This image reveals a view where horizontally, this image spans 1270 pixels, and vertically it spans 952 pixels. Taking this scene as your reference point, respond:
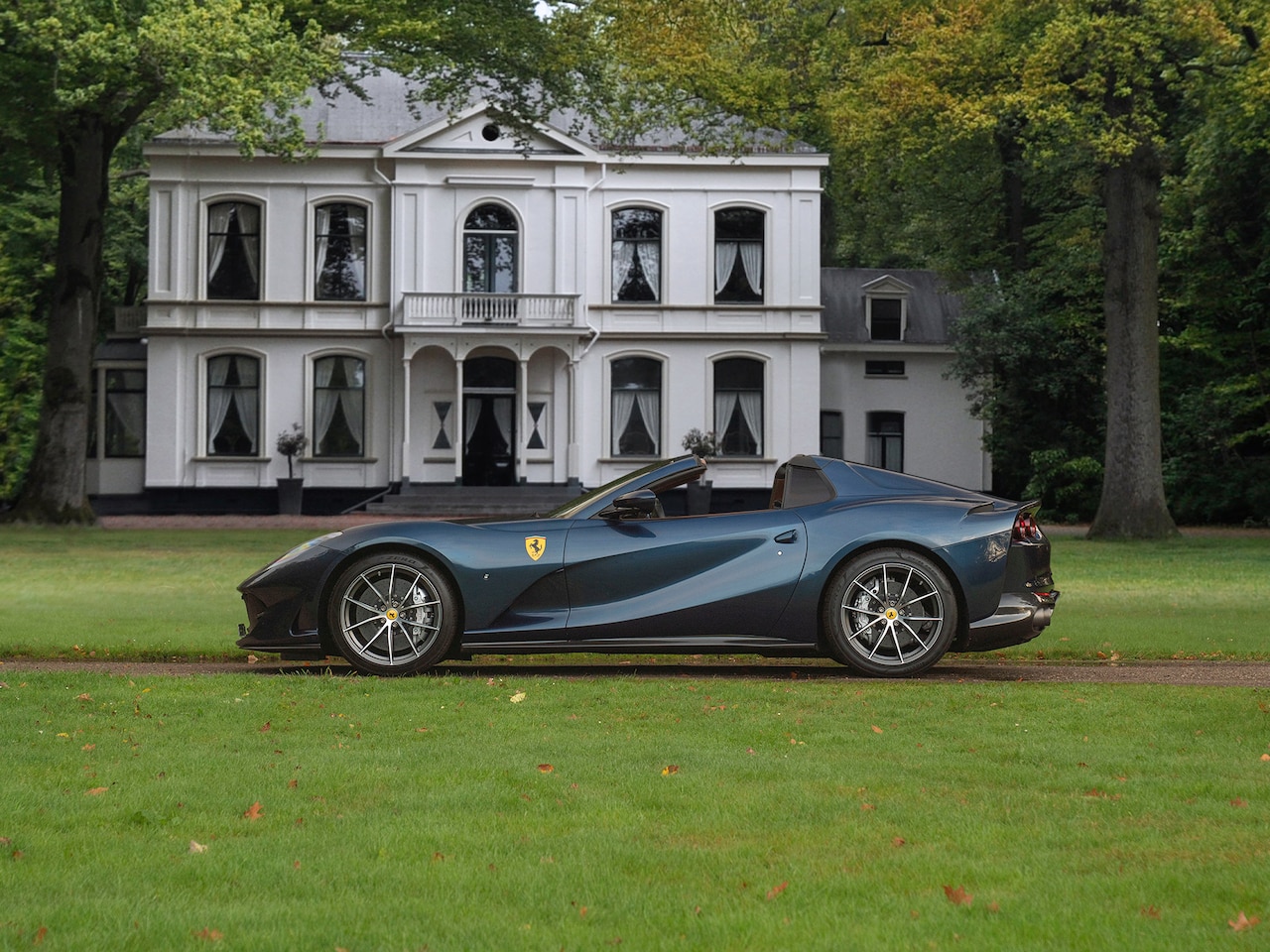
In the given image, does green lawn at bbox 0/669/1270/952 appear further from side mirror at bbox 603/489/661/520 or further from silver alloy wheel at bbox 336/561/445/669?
side mirror at bbox 603/489/661/520

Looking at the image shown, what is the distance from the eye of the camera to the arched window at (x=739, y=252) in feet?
121

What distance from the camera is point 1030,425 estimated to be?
37.0m

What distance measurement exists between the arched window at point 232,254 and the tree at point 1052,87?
13.6 metres

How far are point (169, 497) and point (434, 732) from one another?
3135 cm

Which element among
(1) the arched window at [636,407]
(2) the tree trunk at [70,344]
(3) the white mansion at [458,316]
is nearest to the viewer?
(2) the tree trunk at [70,344]

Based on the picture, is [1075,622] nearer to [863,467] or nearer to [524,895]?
[863,467]

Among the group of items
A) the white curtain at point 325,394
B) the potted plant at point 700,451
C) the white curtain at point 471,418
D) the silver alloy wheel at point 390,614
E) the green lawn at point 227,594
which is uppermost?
the white curtain at point 325,394

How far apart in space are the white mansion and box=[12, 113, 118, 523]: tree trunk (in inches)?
323

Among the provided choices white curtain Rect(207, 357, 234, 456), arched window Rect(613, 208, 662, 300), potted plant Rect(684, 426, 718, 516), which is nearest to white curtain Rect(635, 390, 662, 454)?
potted plant Rect(684, 426, 718, 516)

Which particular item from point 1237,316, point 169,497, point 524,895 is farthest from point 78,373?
point 524,895

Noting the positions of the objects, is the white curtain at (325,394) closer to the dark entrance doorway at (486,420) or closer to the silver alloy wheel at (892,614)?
the dark entrance doorway at (486,420)

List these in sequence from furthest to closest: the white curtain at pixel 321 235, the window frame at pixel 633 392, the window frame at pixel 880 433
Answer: the window frame at pixel 880 433 < the window frame at pixel 633 392 < the white curtain at pixel 321 235

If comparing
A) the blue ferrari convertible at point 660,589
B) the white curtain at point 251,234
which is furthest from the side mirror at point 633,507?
the white curtain at point 251,234

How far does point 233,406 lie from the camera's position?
3616cm
